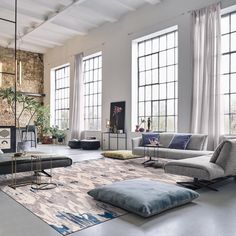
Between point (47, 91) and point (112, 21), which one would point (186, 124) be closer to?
point (112, 21)

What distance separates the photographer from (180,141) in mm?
5688

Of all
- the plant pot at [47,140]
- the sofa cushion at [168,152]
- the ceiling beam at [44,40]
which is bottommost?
the plant pot at [47,140]

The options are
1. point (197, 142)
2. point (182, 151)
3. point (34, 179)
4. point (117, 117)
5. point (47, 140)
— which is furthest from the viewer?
point (47, 140)

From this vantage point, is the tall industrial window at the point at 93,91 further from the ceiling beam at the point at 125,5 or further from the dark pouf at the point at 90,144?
the ceiling beam at the point at 125,5

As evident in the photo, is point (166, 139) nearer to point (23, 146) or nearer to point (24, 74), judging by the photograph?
point (23, 146)

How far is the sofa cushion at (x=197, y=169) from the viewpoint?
11.2 ft

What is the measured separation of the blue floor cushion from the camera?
255 centimetres

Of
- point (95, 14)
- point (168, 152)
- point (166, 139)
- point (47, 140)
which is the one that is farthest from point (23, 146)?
point (168, 152)

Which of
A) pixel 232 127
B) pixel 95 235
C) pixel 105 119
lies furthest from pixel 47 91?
pixel 95 235

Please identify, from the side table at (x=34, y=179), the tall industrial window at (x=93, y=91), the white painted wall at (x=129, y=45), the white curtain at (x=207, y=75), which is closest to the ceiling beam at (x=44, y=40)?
the white painted wall at (x=129, y=45)

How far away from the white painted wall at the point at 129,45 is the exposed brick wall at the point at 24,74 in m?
2.68

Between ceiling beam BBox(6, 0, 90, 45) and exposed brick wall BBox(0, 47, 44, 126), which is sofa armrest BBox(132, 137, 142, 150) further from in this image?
exposed brick wall BBox(0, 47, 44, 126)

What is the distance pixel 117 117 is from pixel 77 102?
8.30ft

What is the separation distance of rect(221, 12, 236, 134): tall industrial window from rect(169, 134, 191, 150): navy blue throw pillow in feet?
3.85
